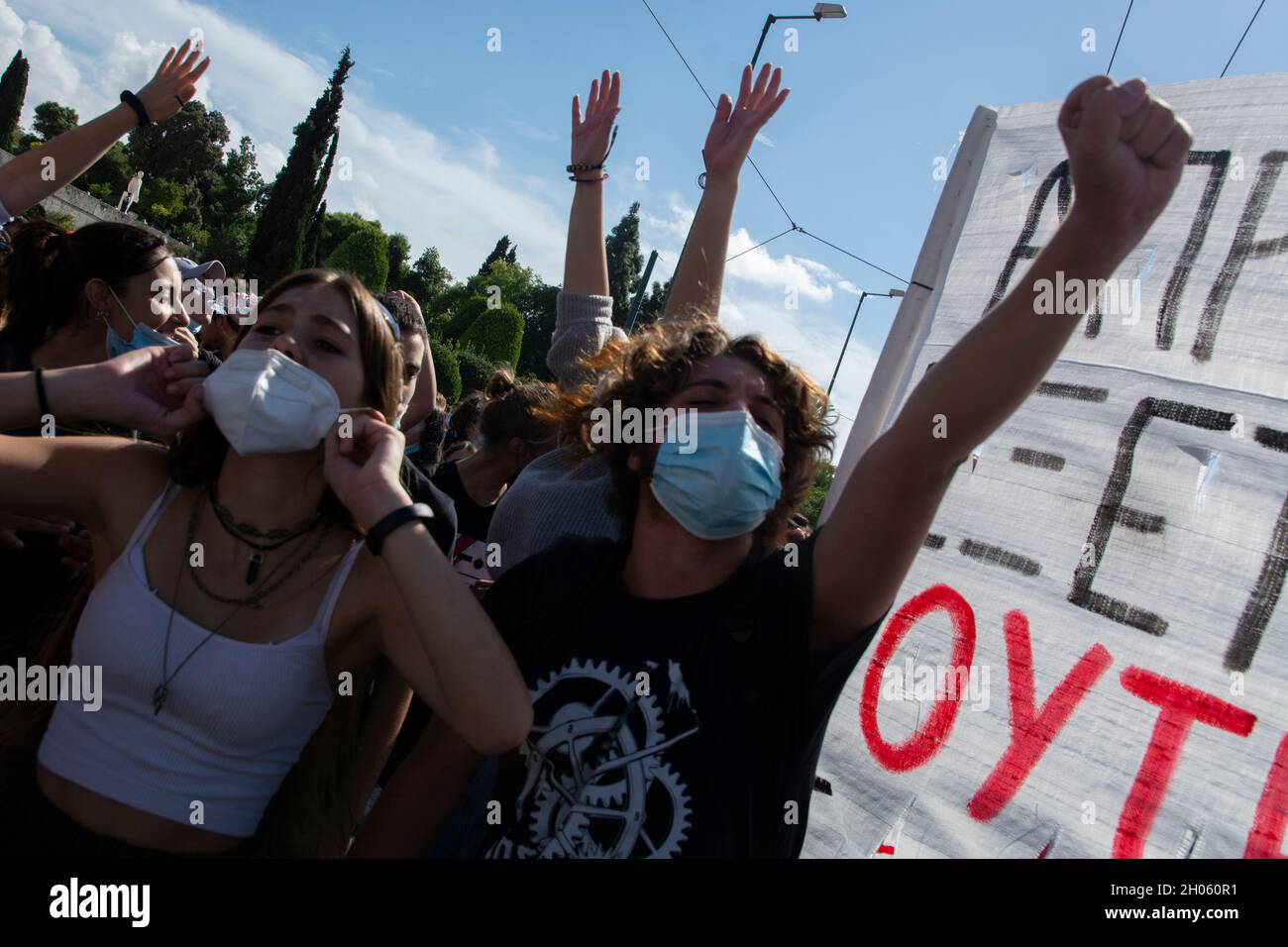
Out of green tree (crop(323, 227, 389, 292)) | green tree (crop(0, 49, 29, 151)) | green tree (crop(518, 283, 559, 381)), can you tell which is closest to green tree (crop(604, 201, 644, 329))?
green tree (crop(518, 283, 559, 381))

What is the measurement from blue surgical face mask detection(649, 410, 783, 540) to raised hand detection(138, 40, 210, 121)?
2370mm

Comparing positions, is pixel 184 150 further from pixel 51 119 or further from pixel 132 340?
pixel 132 340

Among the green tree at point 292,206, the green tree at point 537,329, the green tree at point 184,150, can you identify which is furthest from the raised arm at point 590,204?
the green tree at point 184,150

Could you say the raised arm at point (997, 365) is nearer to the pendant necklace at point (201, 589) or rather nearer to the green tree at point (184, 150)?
the pendant necklace at point (201, 589)

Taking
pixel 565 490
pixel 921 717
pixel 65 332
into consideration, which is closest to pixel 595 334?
pixel 565 490

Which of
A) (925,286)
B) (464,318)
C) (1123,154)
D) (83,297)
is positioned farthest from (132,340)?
(464,318)

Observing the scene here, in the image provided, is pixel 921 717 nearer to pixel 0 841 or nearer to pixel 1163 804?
pixel 1163 804

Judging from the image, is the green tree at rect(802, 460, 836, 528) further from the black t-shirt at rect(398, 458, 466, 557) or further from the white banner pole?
the black t-shirt at rect(398, 458, 466, 557)

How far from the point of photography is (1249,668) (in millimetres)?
1871

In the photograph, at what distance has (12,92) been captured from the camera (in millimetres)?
46312

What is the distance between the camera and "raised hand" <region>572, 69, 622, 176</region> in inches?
105

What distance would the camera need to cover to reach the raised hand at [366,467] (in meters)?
1.65

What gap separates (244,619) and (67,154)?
1.86 meters
